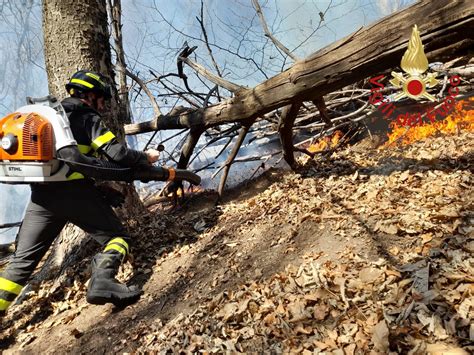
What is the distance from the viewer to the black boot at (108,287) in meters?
2.58

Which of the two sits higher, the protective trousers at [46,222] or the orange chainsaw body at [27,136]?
the orange chainsaw body at [27,136]

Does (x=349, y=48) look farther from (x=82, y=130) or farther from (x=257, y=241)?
(x=82, y=130)

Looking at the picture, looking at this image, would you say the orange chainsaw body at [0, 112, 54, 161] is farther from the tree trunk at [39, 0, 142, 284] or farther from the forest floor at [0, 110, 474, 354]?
the forest floor at [0, 110, 474, 354]

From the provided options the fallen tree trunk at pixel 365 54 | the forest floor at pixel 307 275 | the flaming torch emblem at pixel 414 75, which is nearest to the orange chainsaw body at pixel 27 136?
the forest floor at pixel 307 275

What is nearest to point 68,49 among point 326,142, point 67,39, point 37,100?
point 67,39

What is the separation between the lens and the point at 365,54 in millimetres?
2621

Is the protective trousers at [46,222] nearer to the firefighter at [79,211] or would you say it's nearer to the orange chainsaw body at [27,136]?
the firefighter at [79,211]

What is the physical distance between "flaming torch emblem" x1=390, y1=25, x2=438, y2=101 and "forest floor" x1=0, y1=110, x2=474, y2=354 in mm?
1047

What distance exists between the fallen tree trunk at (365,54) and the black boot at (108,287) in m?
2.10

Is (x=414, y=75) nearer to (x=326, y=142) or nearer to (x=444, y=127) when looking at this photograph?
(x=444, y=127)

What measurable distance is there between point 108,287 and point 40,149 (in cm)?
128

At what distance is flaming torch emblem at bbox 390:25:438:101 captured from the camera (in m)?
1.97

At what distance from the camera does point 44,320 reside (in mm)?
2883

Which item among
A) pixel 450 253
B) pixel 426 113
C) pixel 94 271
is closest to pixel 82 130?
pixel 94 271
